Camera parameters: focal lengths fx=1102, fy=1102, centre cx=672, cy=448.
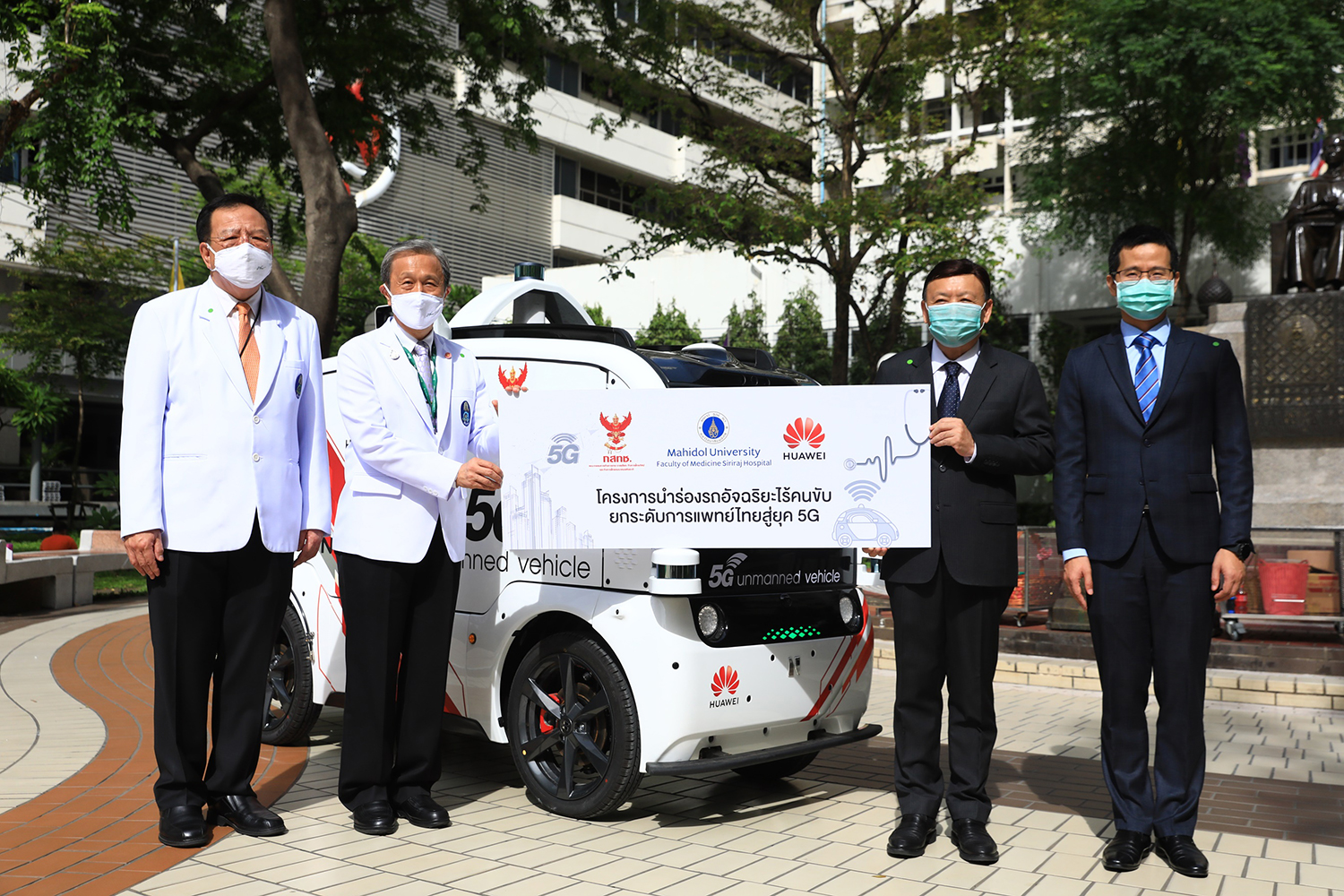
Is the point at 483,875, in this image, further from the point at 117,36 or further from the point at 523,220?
the point at 523,220

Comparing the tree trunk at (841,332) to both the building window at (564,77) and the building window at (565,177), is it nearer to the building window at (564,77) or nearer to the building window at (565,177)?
the building window at (564,77)

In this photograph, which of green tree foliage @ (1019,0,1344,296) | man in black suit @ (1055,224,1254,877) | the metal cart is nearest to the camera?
man in black suit @ (1055,224,1254,877)

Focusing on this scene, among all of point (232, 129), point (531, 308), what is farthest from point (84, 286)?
point (531, 308)

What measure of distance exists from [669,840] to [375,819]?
127cm

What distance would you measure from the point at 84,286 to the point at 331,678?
2570 cm

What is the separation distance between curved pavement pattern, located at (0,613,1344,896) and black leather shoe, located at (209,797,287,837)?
0.24 feet

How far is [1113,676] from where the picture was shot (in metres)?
4.49

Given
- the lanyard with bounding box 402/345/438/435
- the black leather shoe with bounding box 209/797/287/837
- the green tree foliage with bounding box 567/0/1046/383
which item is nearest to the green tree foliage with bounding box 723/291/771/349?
the green tree foliage with bounding box 567/0/1046/383

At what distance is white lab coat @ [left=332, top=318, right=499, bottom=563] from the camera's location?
479 cm

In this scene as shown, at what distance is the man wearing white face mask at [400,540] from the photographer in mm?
4816

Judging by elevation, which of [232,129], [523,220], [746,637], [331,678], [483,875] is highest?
[523,220]

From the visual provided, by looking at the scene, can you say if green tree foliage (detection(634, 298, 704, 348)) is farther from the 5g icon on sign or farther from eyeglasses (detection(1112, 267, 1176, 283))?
eyeglasses (detection(1112, 267, 1176, 283))

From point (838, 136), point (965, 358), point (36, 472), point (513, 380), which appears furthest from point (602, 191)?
point (965, 358)

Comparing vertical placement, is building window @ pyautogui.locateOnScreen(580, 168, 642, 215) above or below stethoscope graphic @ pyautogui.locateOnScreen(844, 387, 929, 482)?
above
